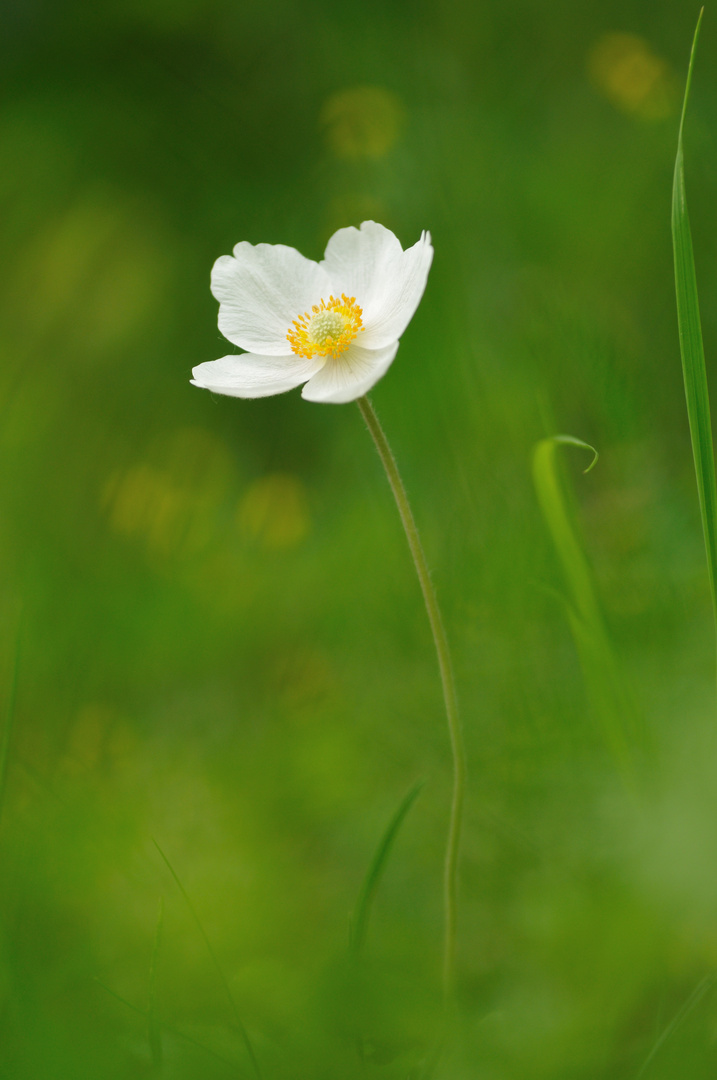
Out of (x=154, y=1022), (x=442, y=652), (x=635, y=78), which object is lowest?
(x=154, y=1022)

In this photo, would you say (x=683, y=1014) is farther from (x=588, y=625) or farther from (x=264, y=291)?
(x=264, y=291)

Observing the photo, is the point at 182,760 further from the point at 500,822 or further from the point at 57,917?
the point at 500,822

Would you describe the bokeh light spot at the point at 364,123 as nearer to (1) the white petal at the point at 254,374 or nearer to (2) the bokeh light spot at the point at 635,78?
(2) the bokeh light spot at the point at 635,78

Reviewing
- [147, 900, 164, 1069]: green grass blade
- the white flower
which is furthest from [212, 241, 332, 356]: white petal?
Result: [147, 900, 164, 1069]: green grass blade

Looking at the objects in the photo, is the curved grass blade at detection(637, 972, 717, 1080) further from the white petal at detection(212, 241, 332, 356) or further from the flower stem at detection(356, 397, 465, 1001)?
the white petal at detection(212, 241, 332, 356)

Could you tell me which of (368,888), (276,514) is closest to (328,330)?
(368,888)

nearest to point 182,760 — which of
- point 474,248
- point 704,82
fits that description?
point 474,248

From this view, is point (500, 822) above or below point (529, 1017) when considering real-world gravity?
above
